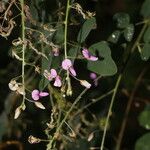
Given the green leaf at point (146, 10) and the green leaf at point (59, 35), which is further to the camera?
the green leaf at point (146, 10)

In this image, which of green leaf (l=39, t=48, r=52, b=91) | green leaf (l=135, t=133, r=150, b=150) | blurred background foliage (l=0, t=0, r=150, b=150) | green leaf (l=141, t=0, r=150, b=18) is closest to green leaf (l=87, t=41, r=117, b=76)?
blurred background foliage (l=0, t=0, r=150, b=150)

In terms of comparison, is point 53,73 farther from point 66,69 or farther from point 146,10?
point 146,10

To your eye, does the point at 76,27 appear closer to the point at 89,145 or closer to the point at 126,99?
the point at 89,145

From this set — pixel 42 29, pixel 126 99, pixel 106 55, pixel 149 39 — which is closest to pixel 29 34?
pixel 42 29

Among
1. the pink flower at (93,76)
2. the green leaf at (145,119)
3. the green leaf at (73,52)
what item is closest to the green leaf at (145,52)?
the pink flower at (93,76)

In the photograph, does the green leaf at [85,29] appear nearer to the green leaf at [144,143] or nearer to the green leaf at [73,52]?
the green leaf at [73,52]

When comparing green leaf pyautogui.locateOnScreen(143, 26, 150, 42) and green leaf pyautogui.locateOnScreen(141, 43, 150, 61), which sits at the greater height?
green leaf pyautogui.locateOnScreen(143, 26, 150, 42)

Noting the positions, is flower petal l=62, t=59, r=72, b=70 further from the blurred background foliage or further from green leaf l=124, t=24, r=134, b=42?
green leaf l=124, t=24, r=134, b=42
